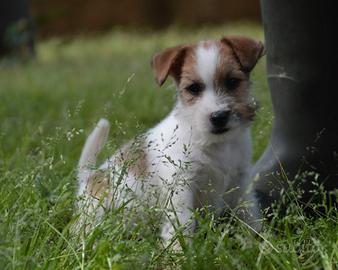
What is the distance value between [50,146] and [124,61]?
902 centimetres

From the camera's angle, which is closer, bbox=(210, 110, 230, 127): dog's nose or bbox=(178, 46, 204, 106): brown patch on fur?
bbox=(210, 110, 230, 127): dog's nose

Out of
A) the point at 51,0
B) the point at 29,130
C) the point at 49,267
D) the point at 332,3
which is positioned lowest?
the point at 51,0

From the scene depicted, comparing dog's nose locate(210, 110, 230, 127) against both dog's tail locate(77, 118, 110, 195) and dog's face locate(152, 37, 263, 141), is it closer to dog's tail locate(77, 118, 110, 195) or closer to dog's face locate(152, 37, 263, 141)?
dog's face locate(152, 37, 263, 141)

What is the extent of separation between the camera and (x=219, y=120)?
3715mm

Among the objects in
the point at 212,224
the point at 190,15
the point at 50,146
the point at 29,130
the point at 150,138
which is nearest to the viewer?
the point at 212,224

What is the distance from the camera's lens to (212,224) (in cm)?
324

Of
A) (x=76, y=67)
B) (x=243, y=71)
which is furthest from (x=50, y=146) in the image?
(x=76, y=67)

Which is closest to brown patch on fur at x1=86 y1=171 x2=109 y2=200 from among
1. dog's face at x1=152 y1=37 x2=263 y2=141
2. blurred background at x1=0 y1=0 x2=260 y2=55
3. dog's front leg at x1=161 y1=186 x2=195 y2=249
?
dog's front leg at x1=161 y1=186 x2=195 y2=249

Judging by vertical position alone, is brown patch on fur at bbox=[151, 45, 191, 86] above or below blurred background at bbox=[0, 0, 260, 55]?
above

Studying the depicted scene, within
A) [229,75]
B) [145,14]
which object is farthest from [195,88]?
[145,14]

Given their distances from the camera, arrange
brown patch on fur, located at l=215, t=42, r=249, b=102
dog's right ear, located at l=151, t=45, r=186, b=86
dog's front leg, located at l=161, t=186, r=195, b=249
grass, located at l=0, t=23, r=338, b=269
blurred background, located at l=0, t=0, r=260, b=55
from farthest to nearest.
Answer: blurred background, located at l=0, t=0, r=260, b=55 → dog's right ear, located at l=151, t=45, r=186, b=86 → brown patch on fur, located at l=215, t=42, r=249, b=102 → dog's front leg, located at l=161, t=186, r=195, b=249 → grass, located at l=0, t=23, r=338, b=269

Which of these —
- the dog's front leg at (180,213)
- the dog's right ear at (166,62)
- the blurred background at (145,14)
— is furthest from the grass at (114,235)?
the blurred background at (145,14)

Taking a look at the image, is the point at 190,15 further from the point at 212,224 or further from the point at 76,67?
the point at 212,224

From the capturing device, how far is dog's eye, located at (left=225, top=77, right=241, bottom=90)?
12.7 ft
